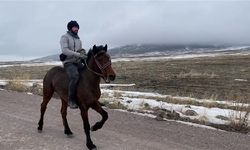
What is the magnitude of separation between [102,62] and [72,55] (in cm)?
100

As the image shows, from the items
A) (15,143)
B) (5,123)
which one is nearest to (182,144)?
(15,143)

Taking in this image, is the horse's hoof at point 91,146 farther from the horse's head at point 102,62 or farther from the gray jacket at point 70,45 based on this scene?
the gray jacket at point 70,45

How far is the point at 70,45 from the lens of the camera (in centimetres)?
1003

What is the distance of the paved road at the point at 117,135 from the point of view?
9328 mm

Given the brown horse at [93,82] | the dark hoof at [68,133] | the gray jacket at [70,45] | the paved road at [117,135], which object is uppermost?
the gray jacket at [70,45]

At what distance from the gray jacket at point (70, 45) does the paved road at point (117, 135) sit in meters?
1.88

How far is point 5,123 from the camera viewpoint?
38.0 feet

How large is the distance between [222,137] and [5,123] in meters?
5.79

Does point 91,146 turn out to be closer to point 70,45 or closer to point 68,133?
point 68,133

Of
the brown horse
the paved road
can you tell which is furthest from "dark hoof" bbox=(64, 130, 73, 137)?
the brown horse

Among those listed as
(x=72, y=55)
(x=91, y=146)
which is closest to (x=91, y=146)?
(x=91, y=146)

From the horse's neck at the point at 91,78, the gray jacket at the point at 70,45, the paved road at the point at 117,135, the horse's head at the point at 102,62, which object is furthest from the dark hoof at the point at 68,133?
the horse's head at the point at 102,62

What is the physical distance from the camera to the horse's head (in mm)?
8836

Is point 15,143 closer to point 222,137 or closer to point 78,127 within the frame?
point 78,127
